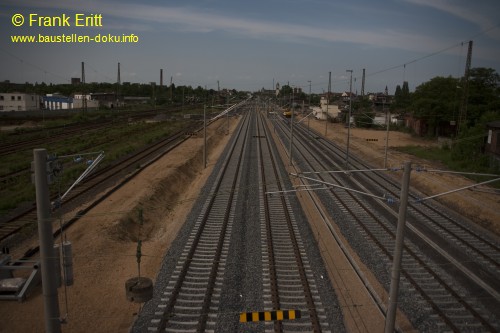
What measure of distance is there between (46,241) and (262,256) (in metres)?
9.52

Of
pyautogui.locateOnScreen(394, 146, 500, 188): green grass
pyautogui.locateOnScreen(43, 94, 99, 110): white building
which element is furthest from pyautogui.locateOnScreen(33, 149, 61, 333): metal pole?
pyautogui.locateOnScreen(43, 94, 99, 110): white building

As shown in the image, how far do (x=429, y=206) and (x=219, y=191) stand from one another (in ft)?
41.8

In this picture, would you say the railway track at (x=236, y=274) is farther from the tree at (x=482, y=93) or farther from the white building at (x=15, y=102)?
the white building at (x=15, y=102)

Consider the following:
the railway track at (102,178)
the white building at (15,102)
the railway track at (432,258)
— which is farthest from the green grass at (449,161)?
the white building at (15,102)

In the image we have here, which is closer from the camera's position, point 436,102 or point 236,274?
point 236,274

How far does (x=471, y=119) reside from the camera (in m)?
59.0

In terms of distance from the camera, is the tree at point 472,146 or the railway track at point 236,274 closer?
the railway track at point 236,274

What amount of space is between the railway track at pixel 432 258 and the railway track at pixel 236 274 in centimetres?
258

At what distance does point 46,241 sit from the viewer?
301 inches

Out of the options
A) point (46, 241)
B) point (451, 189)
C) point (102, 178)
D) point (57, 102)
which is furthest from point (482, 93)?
point (57, 102)

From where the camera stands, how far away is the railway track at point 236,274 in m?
11.4

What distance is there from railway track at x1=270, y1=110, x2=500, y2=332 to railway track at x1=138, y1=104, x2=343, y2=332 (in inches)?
101

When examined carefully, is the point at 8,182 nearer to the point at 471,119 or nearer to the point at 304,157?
the point at 304,157

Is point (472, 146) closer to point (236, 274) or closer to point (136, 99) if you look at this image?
point (236, 274)
